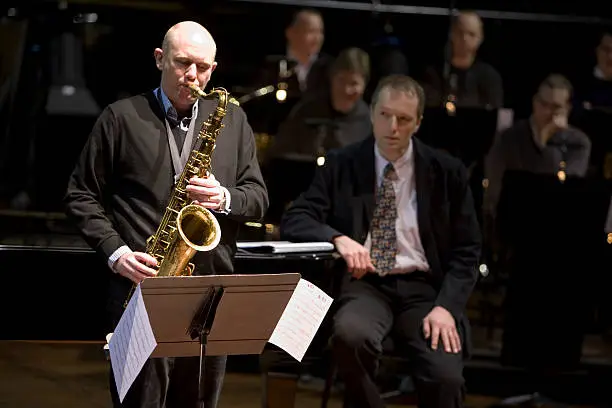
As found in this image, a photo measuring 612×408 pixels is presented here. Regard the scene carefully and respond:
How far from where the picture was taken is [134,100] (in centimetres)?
334

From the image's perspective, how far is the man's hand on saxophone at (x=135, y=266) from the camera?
318 cm

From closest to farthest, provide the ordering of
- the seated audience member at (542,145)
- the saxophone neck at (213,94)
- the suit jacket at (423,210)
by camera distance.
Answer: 1. the saxophone neck at (213,94)
2. the suit jacket at (423,210)
3. the seated audience member at (542,145)

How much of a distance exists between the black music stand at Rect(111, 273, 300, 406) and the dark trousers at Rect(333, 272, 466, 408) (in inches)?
33.6

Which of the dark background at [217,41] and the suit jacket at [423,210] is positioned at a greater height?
the dark background at [217,41]

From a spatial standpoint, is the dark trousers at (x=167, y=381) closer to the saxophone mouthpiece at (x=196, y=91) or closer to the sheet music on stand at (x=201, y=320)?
the sheet music on stand at (x=201, y=320)

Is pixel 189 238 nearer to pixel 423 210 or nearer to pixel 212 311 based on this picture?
pixel 212 311

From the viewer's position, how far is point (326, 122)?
5.96 metres

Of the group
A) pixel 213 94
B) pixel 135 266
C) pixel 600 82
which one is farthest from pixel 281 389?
pixel 600 82

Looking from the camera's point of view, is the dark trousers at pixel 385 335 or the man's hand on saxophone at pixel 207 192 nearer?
the man's hand on saxophone at pixel 207 192

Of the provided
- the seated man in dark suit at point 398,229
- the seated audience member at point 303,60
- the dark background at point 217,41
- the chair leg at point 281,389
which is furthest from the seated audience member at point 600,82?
the chair leg at point 281,389

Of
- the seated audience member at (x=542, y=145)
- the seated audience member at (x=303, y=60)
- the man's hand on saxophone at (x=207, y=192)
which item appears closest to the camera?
the man's hand on saxophone at (x=207, y=192)

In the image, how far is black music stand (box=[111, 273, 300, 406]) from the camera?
294 centimetres

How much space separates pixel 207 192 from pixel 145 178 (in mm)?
242

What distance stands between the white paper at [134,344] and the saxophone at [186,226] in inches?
12.8
